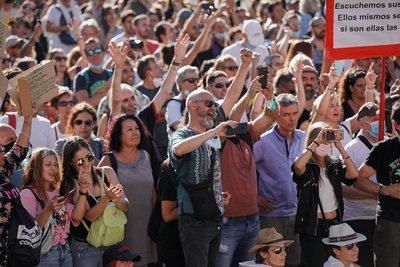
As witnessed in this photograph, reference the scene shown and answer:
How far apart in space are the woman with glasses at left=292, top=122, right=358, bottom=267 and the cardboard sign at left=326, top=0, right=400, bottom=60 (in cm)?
80

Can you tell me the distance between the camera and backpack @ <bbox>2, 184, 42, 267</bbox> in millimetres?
8766

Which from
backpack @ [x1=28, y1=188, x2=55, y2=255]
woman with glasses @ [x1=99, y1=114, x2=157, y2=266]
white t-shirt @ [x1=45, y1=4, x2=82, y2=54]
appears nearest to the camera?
backpack @ [x1=28, y1=188, x2=55, y2=255]

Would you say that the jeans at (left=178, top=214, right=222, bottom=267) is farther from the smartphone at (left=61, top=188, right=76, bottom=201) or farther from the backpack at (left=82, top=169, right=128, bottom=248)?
the smartphone at (left=61, top=188, right=76, bottom=201)

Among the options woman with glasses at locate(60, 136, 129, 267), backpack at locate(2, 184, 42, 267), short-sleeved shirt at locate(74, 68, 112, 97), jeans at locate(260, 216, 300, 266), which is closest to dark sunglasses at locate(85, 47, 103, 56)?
short-sleeved shirt at locate(74, 68, 112, 97)

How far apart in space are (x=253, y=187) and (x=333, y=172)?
71 centimetres

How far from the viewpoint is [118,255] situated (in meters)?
9.80

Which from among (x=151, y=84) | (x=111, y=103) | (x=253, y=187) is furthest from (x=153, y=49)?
(x=253, y=187)

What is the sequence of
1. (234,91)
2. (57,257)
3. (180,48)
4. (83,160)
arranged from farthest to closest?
(180,48)
(234,91)
(83,160)
(57,257)

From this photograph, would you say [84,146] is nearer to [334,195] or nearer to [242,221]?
[242,221]

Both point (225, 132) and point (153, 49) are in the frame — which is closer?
point (225, 132)

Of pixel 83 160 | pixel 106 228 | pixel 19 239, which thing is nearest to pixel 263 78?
pixel 83 160

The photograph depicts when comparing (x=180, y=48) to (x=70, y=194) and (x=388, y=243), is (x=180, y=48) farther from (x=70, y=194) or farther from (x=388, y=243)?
(x=388, y=243)

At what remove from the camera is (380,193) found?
1013 cm

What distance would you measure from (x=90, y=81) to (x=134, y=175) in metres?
4.13
